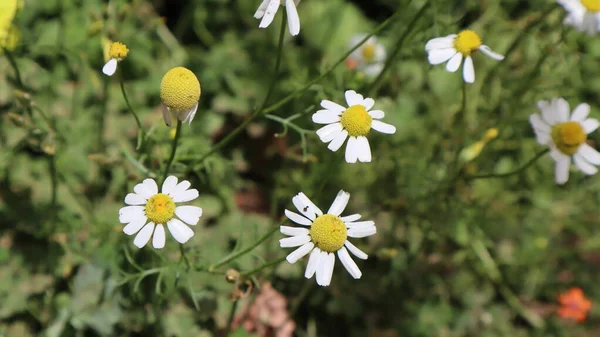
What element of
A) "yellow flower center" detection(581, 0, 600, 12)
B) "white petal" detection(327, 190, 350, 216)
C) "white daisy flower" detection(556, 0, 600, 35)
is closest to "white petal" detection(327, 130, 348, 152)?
"white petal" detection(327, 190, 350, 216)

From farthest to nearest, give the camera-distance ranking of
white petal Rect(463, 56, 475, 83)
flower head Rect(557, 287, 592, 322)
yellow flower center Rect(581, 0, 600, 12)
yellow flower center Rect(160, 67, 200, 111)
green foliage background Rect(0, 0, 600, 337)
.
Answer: flower head Rect(557, 287, 592, 322)
yellow flower center Rect(581, 0, 600, 12)
green foliage background Rect(0, 0, 600, 337)
white petal Rect(463, 56, 475, 83)
yellow flower center Rect(160, 67, 200, 111)

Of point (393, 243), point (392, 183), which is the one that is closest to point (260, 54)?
point (392, 183)

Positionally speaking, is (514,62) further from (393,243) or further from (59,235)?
(59,235)

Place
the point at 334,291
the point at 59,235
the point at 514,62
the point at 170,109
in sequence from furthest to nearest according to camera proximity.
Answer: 1. the point at 514,62
2. the point at 334,291
3. the point at 59,235
4. the point at 170,109

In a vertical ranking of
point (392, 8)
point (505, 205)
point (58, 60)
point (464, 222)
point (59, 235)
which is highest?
point (392, 8)

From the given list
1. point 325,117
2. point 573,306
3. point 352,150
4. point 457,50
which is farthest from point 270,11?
point 573,306

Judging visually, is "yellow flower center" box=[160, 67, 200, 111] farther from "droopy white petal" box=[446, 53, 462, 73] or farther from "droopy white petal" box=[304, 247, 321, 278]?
"droopy white petal" box=[446, 53, 462, 73]

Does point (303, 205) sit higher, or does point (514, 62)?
point (514, 62)

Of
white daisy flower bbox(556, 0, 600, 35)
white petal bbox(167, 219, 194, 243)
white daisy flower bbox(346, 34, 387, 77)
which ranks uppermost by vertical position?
white daisy flower bbox(556, 0, 600, 35)
